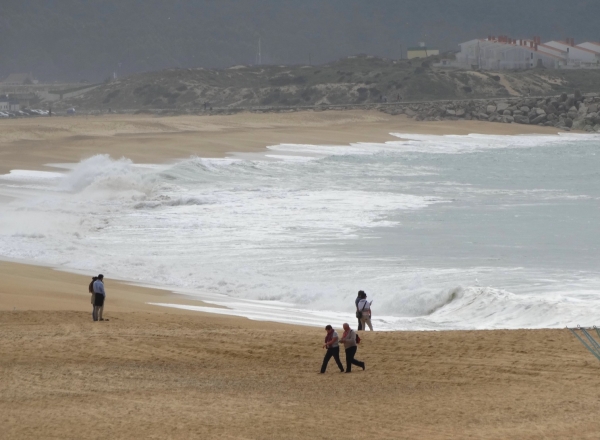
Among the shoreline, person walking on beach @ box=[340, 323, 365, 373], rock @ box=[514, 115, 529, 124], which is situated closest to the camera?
person walking on beach @ box=[340, 323, 365, 373]

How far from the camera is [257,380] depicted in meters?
11.9

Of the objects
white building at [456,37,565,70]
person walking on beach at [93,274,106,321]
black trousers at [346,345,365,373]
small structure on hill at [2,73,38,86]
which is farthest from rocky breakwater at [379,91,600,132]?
small structure on hill at [2,73,38,86]

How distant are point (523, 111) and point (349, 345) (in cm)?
6706

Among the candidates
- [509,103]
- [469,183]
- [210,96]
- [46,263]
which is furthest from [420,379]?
[210,96]

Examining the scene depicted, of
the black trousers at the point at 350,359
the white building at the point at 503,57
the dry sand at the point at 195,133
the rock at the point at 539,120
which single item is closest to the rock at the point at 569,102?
the rock at the point at 539,120

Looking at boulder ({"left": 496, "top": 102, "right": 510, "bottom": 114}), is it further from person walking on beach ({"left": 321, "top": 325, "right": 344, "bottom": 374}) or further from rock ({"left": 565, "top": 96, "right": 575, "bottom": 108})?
person walking on beach ({"left": 321, "top": 325, "right": 344, "bottom": 374})

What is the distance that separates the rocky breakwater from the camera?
7500 cm

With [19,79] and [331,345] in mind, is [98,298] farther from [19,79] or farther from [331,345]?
[19,79]

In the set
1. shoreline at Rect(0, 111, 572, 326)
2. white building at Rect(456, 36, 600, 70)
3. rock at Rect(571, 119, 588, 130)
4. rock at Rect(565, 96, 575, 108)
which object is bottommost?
shoreline at Rect(0, 111, 572, 326)

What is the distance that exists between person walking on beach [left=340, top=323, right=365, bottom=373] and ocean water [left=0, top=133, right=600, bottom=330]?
3325mm

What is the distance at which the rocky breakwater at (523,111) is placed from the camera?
75.0m

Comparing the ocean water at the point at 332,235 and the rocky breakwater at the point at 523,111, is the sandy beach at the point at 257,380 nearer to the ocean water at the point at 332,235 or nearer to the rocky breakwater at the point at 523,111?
the ocean water at the point at 332,235

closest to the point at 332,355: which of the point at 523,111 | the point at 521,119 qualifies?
the point at 521,119

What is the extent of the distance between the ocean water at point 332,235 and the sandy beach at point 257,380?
2272 millimetres
